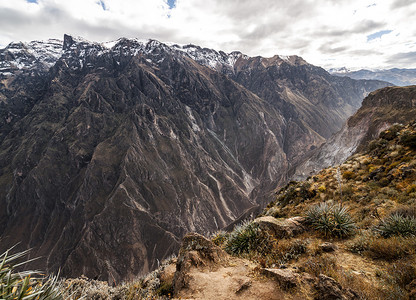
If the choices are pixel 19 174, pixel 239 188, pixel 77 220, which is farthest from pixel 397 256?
pixel 19 174

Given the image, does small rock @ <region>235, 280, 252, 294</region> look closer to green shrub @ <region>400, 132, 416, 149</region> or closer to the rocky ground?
the rocky ground

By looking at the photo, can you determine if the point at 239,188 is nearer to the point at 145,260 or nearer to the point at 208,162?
the point at 208,162

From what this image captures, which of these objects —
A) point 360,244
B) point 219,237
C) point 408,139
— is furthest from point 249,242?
point 408,139

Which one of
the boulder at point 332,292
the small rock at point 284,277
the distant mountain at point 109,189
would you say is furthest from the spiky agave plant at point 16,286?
the distant mountain at point 109,189

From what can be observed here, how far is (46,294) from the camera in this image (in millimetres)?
4727

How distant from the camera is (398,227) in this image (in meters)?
7.68

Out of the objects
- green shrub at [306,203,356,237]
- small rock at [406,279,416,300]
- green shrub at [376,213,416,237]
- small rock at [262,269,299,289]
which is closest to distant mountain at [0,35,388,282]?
green shrub at [306,203,356,237]

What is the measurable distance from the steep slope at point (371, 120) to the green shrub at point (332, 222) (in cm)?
5190

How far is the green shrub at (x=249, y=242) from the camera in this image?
29.6 feet

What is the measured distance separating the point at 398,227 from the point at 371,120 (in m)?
84.4

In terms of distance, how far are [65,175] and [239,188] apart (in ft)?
470

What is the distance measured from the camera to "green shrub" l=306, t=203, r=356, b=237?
30.0ft

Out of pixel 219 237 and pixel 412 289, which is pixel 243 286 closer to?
pixel 412 289

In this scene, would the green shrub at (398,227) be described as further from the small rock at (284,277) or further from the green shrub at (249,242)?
the small rock at (284,277)
